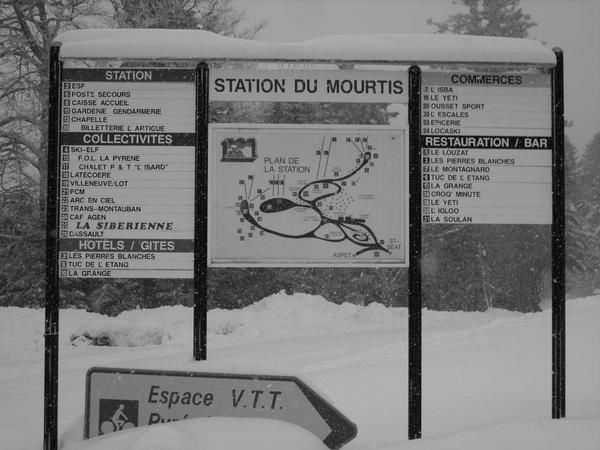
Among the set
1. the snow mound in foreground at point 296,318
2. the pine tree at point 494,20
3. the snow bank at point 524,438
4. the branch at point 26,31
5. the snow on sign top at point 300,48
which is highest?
the pine tree at point 494,20

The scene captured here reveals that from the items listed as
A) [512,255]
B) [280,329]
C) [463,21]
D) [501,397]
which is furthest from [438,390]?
[463,21]

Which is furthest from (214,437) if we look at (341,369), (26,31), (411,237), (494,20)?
(494,20)

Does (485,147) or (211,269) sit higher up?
(485,147)

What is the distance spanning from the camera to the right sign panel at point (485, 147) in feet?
16.3

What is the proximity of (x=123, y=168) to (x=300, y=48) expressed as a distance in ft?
6.07

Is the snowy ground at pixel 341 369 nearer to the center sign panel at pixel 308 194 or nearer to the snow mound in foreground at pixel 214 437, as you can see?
the snow mound in foreground at pixel 214 437

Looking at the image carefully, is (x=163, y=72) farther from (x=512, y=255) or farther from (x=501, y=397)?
(x=512, y=255)

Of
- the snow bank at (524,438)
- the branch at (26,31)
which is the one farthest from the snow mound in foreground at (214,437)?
the branch at (26,31)

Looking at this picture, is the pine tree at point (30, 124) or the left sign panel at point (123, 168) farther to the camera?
the pine tree at point (30, 124)

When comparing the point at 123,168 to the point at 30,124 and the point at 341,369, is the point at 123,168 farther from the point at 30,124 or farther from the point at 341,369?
the point at 30,124

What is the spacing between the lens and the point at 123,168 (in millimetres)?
4875

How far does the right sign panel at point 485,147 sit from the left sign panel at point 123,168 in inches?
84.8

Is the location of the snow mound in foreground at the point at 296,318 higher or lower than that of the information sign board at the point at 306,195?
lower

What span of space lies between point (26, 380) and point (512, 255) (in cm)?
2622
